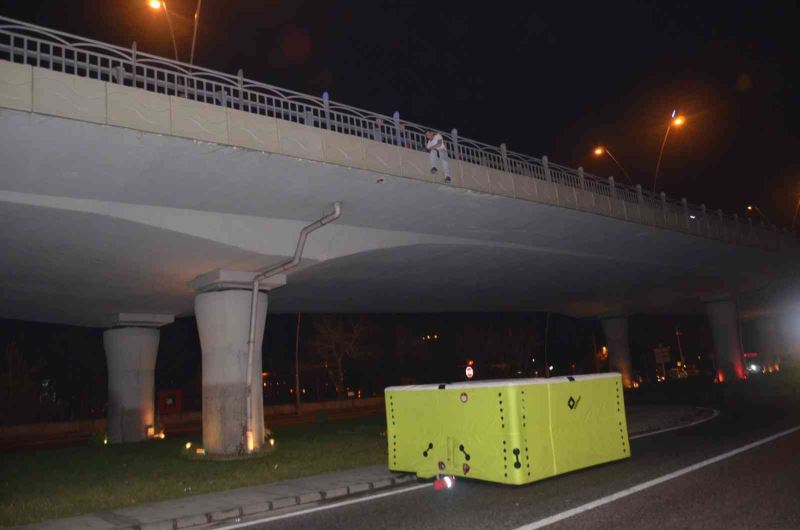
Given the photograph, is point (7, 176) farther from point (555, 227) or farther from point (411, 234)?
point (555, 227)

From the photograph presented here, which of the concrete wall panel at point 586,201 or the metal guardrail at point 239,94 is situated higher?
the metal guardrail at point 239,94

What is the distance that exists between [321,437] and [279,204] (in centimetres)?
980

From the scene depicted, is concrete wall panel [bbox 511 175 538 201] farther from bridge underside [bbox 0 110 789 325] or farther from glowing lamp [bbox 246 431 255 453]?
glowing lamp [bbox 246 431 255 453]

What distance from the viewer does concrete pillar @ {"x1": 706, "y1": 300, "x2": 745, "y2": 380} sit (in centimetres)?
4516

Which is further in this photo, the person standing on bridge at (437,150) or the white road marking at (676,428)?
the white road marking at (676,428)

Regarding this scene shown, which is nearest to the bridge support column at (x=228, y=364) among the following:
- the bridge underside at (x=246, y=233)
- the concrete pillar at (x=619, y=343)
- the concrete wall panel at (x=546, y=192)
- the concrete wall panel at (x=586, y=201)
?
the bridge underside at (x=246, y=233)

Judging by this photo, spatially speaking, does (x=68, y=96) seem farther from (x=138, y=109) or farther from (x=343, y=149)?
(x=343, y=149)

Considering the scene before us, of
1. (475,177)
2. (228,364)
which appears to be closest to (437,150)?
(475,177)

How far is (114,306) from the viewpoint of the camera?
25344mm

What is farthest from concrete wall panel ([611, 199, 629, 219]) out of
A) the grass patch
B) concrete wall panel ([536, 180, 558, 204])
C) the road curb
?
the road curb

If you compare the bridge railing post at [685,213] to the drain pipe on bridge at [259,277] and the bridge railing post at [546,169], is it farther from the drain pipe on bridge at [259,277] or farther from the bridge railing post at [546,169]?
the drain pipe on bridge at [259,277]

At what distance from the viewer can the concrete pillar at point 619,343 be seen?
1895 inches

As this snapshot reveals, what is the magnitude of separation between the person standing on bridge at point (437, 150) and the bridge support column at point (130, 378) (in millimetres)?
17580

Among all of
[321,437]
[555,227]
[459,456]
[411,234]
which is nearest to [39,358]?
[321,437]
